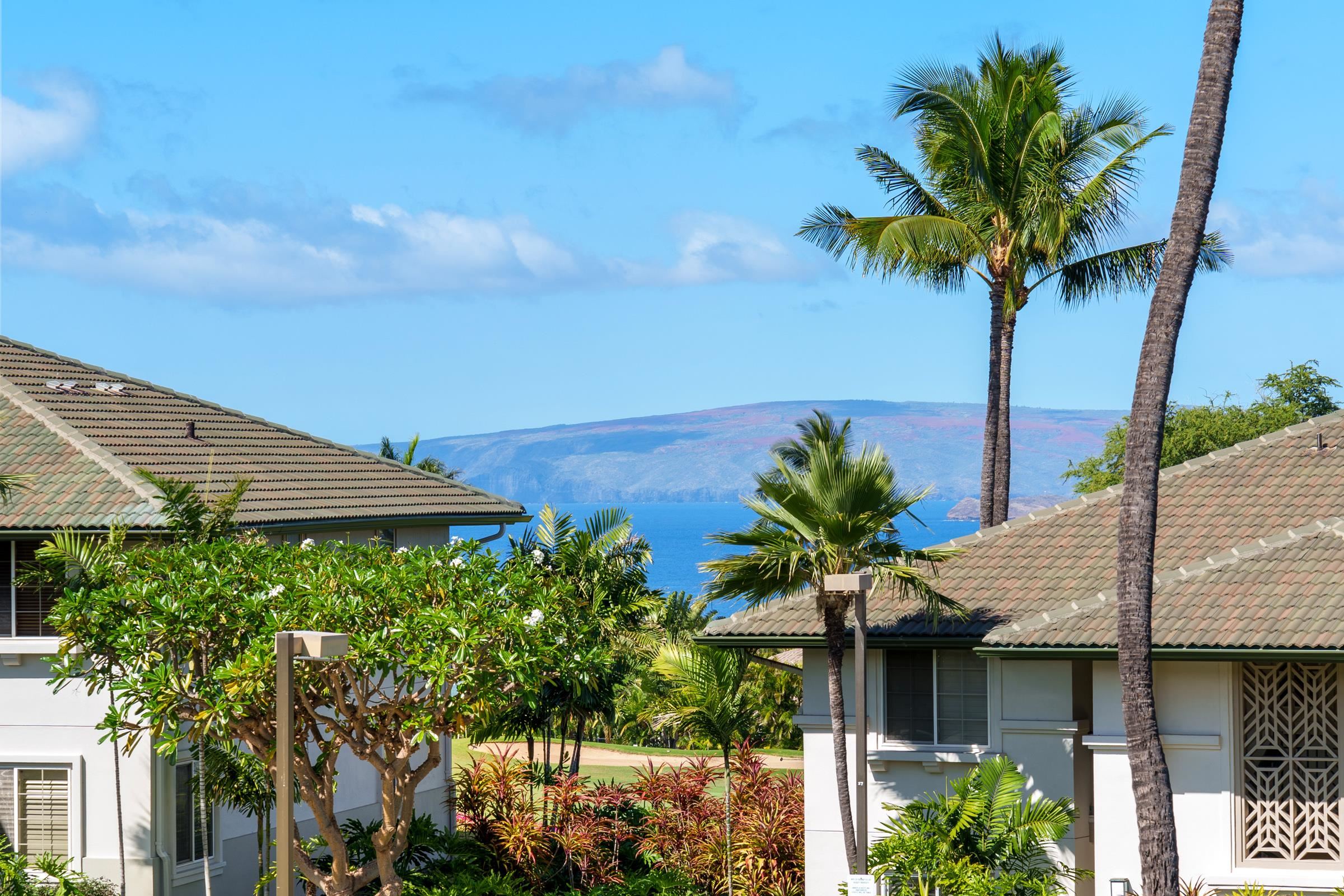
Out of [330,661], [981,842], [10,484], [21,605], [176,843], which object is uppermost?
[10,484]

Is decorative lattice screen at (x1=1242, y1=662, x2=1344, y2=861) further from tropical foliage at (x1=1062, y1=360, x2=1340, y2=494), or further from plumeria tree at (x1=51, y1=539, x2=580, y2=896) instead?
tropical foliage at (x1=1062, y1=360, x2=1340, y2=494)

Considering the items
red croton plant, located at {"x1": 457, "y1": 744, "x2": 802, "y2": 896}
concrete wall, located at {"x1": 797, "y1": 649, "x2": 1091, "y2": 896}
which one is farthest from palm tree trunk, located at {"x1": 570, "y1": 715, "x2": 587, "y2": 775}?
concrete wall, located at {"x1": 797, "y1": 649, "x2": 1091, "y2": 896}

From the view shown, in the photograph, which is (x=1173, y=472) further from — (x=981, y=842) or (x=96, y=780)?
(x=96, y=780)

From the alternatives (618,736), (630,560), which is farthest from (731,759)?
(618,736)

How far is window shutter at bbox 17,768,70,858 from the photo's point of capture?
19281 millimetres

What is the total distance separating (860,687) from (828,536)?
1.65 metres

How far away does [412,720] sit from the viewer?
620 inches

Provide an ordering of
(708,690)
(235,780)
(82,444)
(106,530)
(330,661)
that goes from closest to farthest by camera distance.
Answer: (330,661) → (235,780) → (106,530) → (708,690) → (82,444)

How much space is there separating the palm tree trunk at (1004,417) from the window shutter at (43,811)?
15.7 m

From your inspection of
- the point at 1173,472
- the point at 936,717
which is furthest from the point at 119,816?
the point at 1173,472

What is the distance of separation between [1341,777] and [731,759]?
8426 millimetres

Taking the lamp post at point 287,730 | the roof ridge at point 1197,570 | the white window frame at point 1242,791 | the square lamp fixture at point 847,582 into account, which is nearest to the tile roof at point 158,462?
the lamp post at point 287,730

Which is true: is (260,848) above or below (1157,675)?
below

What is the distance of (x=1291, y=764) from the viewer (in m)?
16.3
